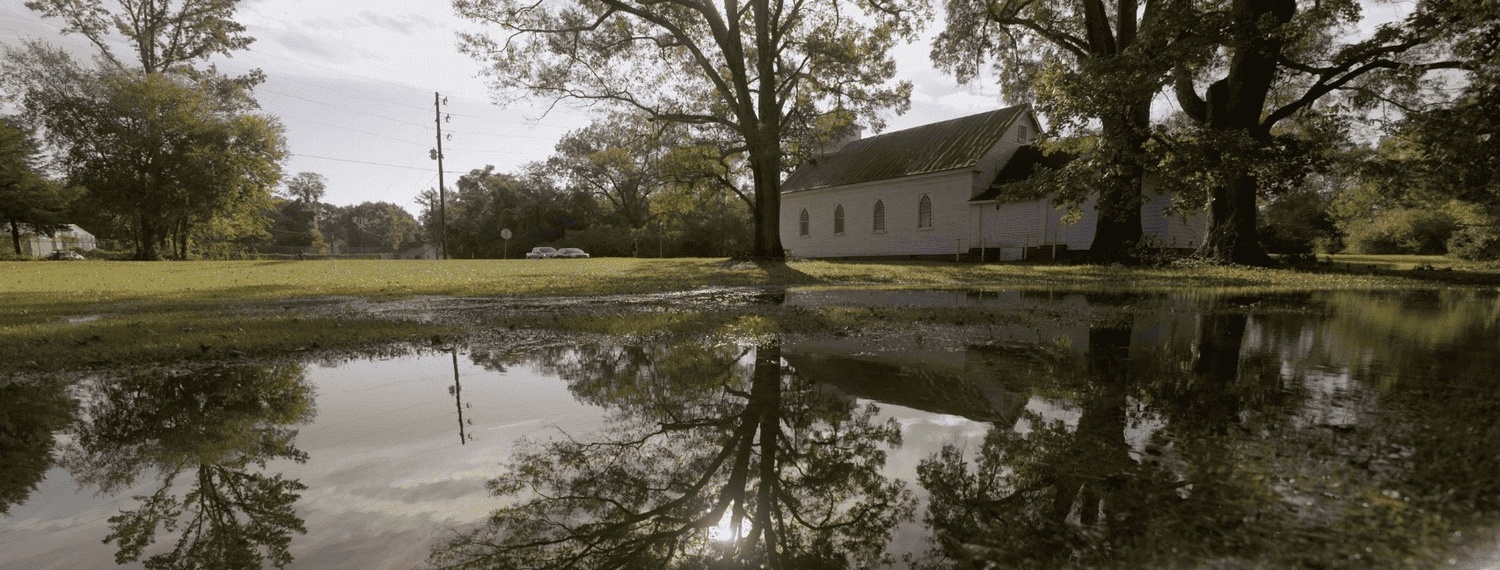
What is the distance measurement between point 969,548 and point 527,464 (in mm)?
1770

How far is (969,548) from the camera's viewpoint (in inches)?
71.5

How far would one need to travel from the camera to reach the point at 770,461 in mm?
2678

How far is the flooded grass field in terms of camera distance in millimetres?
1872

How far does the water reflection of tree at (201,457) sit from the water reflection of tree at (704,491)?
72 centimetres

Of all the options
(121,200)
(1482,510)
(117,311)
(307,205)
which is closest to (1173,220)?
(1482,510)

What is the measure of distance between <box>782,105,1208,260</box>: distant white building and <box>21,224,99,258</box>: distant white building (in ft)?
178

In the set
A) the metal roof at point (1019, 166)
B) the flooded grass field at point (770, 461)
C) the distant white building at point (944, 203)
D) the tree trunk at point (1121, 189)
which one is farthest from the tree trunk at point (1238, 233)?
the flooded grass field at point (770, 461)

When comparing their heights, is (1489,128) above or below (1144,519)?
above

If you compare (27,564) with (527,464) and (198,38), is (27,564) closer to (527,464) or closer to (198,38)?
(527,464)

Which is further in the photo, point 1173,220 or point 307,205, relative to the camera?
point 307,205

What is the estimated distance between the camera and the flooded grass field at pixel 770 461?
1.87 metres

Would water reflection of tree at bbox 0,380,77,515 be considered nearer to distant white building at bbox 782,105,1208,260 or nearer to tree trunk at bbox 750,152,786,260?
tree trunk at bbox 750,152,786,260

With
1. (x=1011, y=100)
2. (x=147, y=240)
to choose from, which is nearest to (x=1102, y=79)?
(x=1011, y=100)

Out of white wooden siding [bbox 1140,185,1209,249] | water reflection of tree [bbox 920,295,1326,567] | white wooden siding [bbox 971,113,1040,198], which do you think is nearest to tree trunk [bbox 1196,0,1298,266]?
white wooden siding [bbox 1140,185,1209,249]
